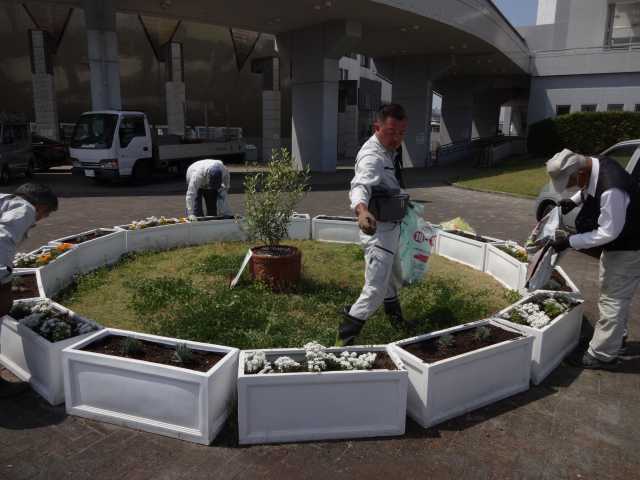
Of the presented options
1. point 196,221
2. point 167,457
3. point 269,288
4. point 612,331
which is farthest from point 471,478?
point 196,221

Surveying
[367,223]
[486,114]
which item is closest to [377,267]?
[367,223]

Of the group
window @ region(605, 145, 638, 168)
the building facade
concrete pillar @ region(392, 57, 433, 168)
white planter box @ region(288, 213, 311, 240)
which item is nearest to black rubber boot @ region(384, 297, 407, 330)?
white planter box @ region(288, 213, 311, 240)

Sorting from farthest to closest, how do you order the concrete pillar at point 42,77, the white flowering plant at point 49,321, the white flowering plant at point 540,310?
the concrete pillar at point 42,77, the white flowering plant at point 540,310, the white flowering plant at point 49,321

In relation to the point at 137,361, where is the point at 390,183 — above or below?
above

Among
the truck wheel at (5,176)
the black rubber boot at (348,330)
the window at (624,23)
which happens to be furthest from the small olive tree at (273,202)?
the window at (624,23)

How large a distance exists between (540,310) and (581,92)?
26.9 m

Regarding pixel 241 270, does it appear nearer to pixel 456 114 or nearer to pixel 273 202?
pixel 273 202

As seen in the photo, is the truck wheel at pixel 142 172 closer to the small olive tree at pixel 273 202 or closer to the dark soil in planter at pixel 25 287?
the small olive tree at pixel 273 202

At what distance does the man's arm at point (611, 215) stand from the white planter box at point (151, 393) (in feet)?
9.84

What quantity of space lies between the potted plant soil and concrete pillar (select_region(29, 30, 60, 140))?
2435cm

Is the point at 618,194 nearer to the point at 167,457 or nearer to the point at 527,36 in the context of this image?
the point at 167,457

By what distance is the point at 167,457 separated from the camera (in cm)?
305

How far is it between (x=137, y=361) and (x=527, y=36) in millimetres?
39520

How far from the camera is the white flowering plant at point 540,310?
4.27 meters
